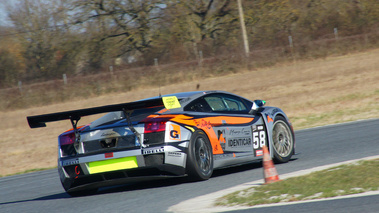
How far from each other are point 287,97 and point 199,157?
17.4 metres

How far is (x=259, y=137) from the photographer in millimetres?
8688

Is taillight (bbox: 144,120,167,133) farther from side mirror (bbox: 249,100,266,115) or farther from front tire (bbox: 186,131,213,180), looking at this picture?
side mirror (bbox: 249,100,266,115)

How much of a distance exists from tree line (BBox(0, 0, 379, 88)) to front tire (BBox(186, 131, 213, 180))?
93.1 feet

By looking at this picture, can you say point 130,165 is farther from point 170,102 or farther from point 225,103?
point 225,103

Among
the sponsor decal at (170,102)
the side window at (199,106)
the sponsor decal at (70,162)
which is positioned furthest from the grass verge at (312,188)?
the sponsor decal at (70,162)

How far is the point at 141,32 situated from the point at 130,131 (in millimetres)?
31517

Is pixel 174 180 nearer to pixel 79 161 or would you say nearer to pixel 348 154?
pixel 79 161

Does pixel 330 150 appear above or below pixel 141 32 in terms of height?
below

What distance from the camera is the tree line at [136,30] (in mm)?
36531

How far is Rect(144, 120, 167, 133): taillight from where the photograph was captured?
7.21 m

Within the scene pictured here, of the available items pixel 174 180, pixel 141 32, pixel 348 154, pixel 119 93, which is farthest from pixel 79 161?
pixel 141 32

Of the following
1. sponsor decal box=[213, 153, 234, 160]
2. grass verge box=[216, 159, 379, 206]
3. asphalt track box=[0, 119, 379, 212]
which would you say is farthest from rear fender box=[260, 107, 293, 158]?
grass verge box=[216, 159, 379, 206]

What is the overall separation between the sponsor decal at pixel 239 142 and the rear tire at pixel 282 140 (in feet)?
1.94

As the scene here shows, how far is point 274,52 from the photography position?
105 feet
